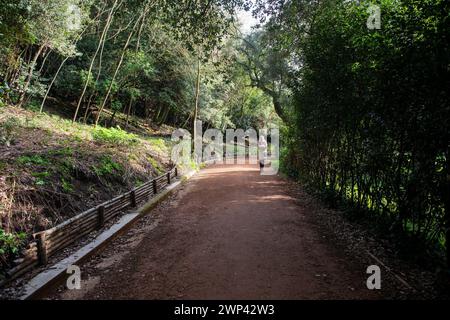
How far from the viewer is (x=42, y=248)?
4.45 metres

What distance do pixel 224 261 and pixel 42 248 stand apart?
9.23 feet

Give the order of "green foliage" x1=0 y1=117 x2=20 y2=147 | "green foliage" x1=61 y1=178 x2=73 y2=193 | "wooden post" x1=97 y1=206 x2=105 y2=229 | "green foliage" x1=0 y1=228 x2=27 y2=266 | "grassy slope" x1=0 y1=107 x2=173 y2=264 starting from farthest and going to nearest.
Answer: "green foliage" x1=0 y1=117 x2=20 y2=147 → "green foliage" x1=61 y1=178 x2=73 y2=193 → "wooden post" x1=97 y1=206 x2=105 y2=229 → "grassy slope" x1=0 y1=107 x2=173 y2=264 → "green foliage" x1=0 y1=228 x2=27 y2=266

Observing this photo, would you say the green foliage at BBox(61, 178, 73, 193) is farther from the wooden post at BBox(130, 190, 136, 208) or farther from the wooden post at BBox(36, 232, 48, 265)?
the wooden post at BBox(36, 232, 48, 265)

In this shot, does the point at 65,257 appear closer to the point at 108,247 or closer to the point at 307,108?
the point at 108,247

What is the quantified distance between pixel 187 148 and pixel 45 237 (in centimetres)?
1388

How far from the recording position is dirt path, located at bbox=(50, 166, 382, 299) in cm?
384

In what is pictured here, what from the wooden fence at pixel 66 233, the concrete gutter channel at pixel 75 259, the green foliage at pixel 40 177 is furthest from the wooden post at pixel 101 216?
the green foliage at pixel 40 177

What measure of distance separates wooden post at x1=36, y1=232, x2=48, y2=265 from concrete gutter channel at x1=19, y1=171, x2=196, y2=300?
215 millimetres

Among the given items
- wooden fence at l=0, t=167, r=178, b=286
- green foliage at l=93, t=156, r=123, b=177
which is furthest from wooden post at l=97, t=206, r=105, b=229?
green foliage at l=93, t=156, r=123, b=177

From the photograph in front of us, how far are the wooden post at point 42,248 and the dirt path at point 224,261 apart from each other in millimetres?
613

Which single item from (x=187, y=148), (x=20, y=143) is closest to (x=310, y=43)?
(x=20, y=143)

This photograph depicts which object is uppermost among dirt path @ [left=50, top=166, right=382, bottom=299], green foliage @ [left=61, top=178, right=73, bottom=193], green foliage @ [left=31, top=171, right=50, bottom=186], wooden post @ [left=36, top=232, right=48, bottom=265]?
green foliage @ [left=31, top=171, right=50, bottom=186]

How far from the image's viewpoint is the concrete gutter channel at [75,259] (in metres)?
3.79

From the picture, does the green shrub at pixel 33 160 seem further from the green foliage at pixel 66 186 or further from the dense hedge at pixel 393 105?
the dense hedge at pixel 393 105
